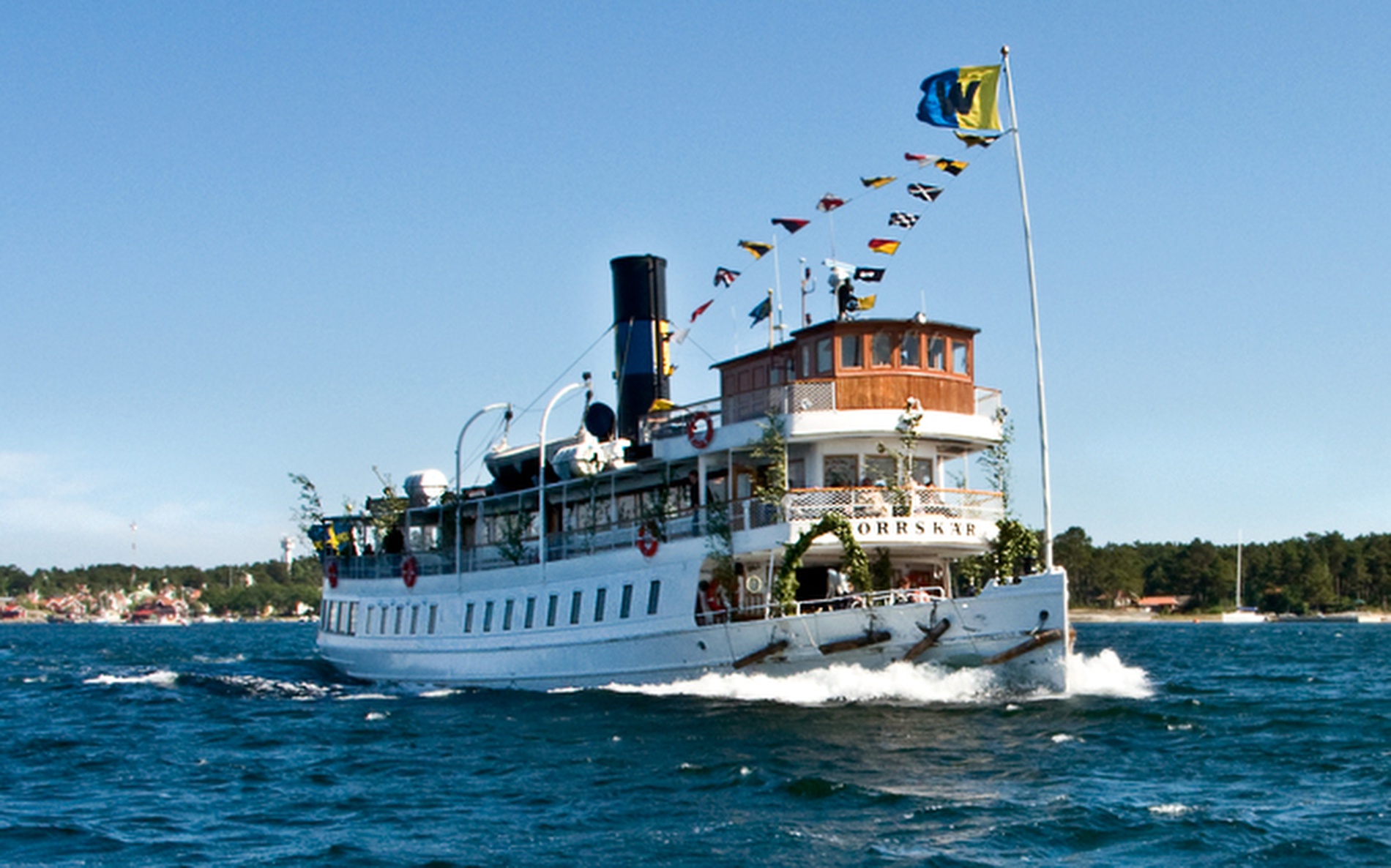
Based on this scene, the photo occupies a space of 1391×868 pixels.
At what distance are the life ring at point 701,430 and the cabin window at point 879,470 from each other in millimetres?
3441

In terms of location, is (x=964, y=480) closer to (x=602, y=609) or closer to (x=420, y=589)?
(x=602, y=609)

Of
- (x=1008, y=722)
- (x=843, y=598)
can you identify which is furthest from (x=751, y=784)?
(x=843, y=598)

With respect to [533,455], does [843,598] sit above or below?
below

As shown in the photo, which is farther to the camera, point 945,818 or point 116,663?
point 116,663

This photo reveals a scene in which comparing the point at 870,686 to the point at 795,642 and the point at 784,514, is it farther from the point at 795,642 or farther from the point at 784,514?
the point at 784,514

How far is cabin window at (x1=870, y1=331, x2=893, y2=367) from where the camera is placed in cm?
2836

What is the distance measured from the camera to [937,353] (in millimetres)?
28984

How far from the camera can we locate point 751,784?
1820 centimetres

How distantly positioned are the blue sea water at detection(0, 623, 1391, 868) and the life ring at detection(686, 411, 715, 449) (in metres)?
5.34

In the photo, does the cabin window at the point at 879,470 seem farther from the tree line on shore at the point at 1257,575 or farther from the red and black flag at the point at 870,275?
the tree line on shore at the point at 1257,575

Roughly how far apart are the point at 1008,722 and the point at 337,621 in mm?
28125

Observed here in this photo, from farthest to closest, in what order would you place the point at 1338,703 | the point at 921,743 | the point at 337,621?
the point at 337,621 < the point at 1338,703 < the point at 921,743

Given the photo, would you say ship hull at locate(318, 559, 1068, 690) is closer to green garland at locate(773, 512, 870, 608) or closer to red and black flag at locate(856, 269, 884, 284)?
green garland at locate(773, 512, 870, 608)

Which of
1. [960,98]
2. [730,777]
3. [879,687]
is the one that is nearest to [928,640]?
[879,687]
